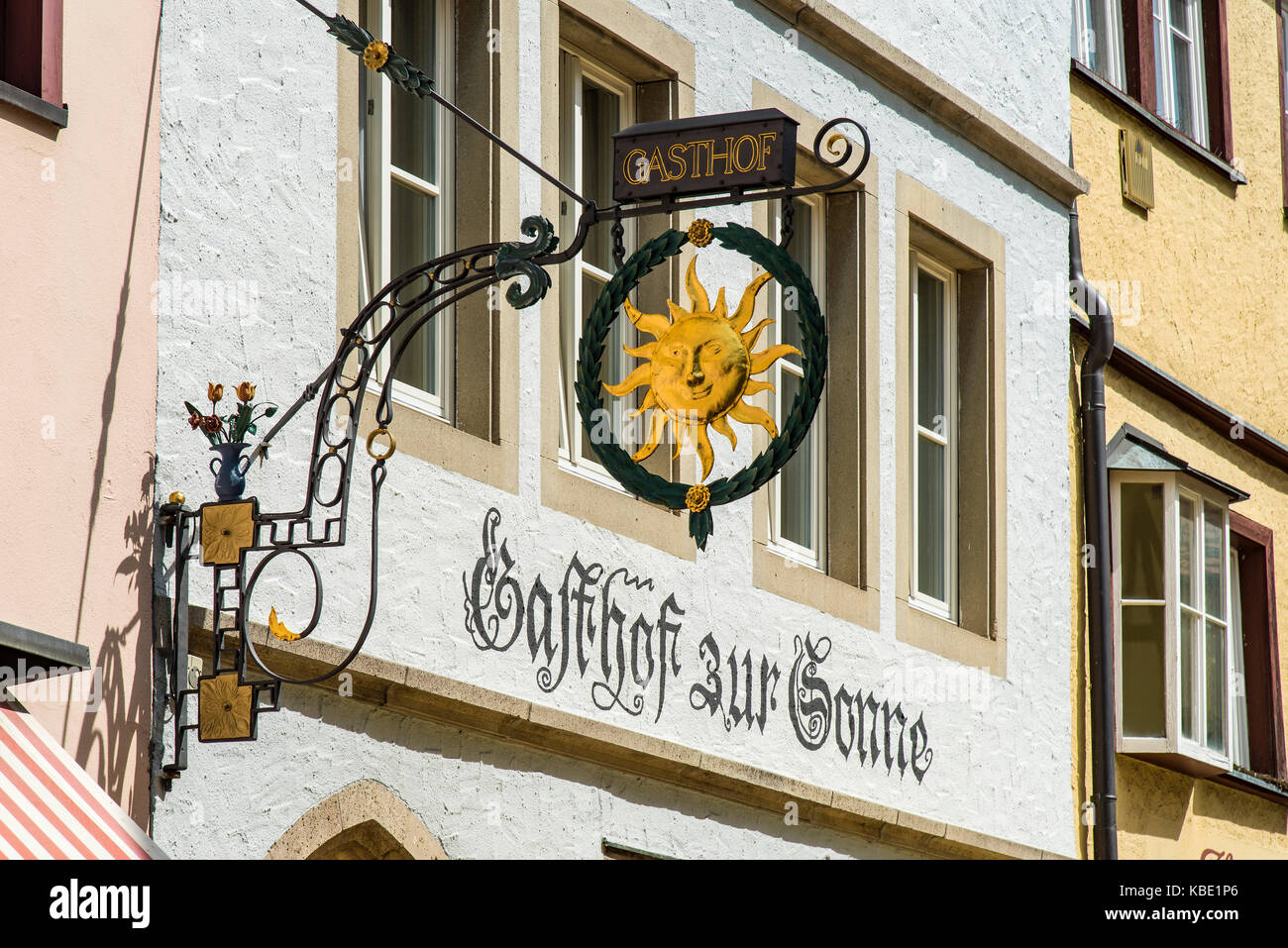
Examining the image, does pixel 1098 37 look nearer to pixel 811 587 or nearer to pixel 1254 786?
pixel 1254 786

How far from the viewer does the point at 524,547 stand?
925 centimetres

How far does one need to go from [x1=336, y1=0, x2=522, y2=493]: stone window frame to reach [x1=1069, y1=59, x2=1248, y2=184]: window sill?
17.8ft

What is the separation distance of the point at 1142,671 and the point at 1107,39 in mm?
3763

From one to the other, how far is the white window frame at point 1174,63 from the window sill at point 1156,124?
0.11 metres

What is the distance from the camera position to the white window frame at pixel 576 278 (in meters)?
9.92

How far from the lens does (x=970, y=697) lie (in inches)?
487

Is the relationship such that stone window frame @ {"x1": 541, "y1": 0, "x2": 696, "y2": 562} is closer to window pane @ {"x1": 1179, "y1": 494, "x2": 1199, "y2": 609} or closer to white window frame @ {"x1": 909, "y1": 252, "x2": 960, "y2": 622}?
white window frame @ {"x1": 909, "y1": 252, "x2": 960, "y2": 622}

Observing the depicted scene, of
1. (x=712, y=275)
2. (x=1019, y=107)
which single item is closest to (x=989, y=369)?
(x=1019, y=107)

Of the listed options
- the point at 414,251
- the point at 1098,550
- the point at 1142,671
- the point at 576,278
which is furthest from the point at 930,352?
the point at 414,251

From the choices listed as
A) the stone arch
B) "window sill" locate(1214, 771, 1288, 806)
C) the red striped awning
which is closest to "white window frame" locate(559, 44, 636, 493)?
the stone arch

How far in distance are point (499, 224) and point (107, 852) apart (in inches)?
137

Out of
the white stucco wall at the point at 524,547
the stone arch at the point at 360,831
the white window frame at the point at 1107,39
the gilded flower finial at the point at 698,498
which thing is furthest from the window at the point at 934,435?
the gilded flower finial at the point at 698,498

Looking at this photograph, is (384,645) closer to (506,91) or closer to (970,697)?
(506,91)

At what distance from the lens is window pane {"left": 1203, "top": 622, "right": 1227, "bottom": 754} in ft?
47.2
